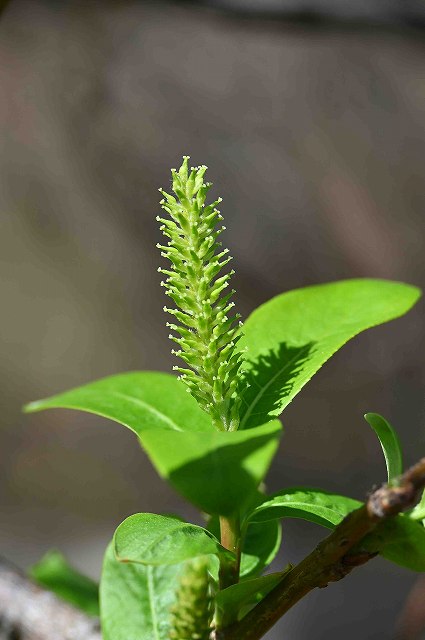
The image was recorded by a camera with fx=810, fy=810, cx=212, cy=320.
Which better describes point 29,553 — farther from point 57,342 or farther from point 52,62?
point 52,62

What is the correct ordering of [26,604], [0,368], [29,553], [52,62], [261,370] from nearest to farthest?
[261,370] < [26,604] < [29,553] < [0,368] < [52,62]

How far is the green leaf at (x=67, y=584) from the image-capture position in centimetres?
158

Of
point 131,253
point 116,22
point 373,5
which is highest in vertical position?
point 373,5

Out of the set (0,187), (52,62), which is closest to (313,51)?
(52,62)

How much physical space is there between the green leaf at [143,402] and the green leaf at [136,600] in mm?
195

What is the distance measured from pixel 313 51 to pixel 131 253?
146 centimetres

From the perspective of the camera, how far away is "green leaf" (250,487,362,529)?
77 cm

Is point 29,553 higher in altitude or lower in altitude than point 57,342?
lower

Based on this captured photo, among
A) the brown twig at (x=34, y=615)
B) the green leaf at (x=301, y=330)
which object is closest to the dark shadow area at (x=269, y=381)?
the green leaf at (x=301, y=330)

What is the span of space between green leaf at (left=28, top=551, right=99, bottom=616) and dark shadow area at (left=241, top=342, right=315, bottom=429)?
931 mm

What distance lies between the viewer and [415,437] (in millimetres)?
3752

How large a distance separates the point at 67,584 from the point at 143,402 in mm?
908

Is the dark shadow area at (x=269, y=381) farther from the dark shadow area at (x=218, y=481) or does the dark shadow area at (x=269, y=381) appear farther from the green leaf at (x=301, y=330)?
the dark shadow area at (x=218, y=481)

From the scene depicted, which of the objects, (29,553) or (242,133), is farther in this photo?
(242,133)
